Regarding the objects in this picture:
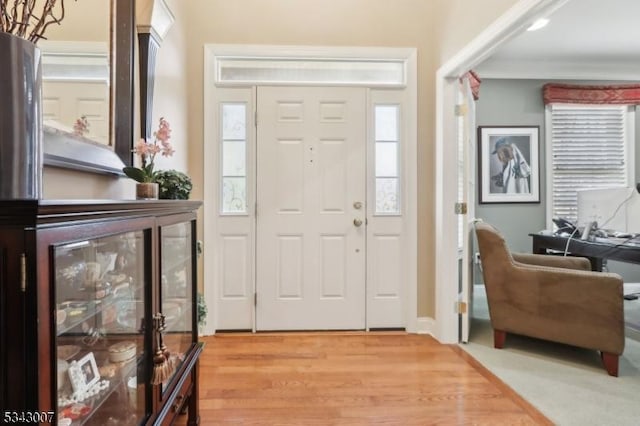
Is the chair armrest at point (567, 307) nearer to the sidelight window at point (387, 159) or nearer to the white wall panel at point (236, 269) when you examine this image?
the sidelight window at point (387, 159)

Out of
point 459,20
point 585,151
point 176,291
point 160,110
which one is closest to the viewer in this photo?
point 176,291

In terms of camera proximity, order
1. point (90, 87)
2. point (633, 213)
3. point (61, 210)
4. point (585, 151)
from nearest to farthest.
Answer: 1. point (61, 210)
2. point (90, 87)
3. point (633, 213)
4. point (585, 151)

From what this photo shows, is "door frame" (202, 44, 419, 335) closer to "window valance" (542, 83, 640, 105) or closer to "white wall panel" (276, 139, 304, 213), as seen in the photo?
"white wall panel" (276, 139, 304, 213)

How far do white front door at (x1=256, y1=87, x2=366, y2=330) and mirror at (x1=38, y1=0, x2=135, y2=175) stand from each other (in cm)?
137

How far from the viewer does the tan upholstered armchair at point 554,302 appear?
2.29m

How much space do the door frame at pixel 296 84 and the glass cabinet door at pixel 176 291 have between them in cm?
122

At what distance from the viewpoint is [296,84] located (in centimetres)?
301

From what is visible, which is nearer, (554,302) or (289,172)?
(554,302)

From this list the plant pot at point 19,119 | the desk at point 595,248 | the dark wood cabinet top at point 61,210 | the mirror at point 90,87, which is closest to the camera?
the dark wood cabinet top at point 61,210

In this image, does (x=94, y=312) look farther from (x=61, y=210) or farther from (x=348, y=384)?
(x=348, y=384)

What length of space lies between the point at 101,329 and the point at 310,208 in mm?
2053

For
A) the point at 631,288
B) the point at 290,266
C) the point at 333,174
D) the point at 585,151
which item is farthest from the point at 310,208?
the point at 631,288

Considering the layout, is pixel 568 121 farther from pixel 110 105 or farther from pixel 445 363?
pixel 110 105

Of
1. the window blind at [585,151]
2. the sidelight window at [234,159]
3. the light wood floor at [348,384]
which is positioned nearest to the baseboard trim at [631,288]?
the window blind at [585,151]
